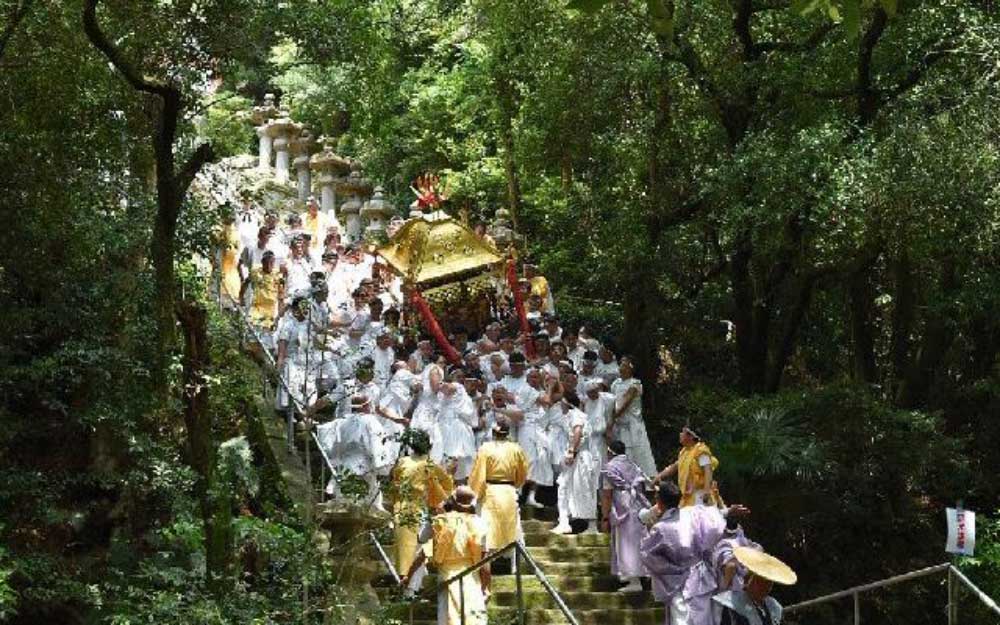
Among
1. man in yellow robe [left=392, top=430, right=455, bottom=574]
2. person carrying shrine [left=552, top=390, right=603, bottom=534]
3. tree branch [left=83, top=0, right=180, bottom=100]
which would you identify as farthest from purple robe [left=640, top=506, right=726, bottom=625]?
tree branch [left=83, top=0, right=180, bottom=100]

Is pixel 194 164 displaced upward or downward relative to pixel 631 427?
upward

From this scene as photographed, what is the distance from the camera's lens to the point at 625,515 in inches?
527

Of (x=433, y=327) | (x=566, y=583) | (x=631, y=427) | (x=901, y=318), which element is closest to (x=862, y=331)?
(x=901, y=318)

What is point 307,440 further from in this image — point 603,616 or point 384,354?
point 384,354

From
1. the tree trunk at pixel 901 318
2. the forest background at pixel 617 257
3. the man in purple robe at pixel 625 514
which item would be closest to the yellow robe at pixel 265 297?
the forest background at pixel 617 257

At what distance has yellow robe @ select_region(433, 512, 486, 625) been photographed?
11.4 m

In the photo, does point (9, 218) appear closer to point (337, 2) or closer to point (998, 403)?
point (337, 2)

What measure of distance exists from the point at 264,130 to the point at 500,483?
14607 millimetres

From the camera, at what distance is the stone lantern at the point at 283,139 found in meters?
26.3

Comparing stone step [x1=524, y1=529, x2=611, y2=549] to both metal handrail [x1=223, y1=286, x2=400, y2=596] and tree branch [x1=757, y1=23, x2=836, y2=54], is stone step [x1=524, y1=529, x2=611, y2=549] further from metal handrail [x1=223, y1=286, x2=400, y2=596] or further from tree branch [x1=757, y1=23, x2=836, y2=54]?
tree branch [x1=757, y1=23, x2=836, y2=54]

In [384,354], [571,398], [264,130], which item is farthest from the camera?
[264,130]

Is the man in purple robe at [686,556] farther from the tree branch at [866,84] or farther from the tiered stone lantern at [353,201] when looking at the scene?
the tiered stone lantern at [353,201]

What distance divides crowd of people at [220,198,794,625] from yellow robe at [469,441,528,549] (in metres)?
0.01

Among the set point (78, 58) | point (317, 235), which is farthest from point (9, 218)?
point (317, 235)
